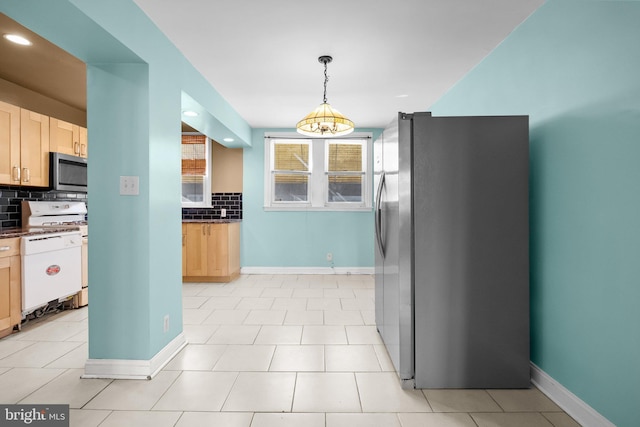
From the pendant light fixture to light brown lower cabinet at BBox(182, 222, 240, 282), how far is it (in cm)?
236

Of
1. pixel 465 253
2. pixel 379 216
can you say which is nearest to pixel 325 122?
pixel 379 216

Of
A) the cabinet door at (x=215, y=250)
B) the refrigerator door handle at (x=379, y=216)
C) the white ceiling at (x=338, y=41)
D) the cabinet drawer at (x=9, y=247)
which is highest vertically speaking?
the white ceiling at (x=338, y=41)

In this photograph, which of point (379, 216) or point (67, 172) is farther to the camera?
point (67, 172)

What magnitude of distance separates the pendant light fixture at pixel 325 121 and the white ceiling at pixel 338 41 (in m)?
0.33

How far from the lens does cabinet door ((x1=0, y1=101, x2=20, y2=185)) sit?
313 cm

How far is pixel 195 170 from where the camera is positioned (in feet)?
18.2

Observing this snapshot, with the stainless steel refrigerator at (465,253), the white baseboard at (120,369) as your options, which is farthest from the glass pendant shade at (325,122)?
the white baseboard at (120,369)

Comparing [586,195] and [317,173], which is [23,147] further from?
[586,195]

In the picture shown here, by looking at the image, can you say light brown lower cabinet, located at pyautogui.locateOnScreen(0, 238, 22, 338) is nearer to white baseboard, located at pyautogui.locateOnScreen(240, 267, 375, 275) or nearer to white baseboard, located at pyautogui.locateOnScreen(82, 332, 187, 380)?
white baseboard, located at pyautogui.locateOnScreen(82, 332, 187, 380)

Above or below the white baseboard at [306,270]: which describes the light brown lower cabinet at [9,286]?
above

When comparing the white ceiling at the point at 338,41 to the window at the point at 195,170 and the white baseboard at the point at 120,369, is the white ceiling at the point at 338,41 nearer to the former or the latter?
the window at the point at 195,170

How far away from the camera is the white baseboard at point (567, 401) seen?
1671mm

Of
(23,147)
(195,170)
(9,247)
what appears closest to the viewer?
(9,247)

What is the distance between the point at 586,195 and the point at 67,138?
4.83 metres
